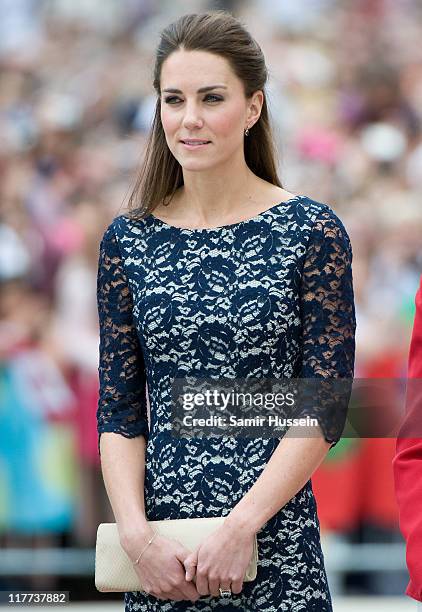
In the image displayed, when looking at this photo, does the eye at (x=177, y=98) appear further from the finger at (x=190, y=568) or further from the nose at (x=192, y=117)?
the finger at (x=190, y=568)

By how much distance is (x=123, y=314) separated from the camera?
321cm

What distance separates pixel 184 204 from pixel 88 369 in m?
3.61

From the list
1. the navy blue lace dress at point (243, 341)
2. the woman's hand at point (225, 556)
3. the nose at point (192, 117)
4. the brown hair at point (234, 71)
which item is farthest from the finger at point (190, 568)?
the nose at point (192, 117)

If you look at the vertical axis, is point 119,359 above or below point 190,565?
above

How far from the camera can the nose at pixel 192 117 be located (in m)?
3.05

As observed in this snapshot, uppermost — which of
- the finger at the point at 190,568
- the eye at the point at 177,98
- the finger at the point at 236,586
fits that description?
the eye at the point at 177,98

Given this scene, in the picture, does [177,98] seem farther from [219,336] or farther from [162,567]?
[162,567]

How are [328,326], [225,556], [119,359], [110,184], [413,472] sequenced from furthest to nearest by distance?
[110,184], [119,359], [328,326], [225,556], [413,472]

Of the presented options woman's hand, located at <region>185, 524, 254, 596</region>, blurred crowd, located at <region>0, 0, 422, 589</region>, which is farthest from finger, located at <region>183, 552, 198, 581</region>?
blurred crowd, located at <region>0, 0, 422, 589</region>

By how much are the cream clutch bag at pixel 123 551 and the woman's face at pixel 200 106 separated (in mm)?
872

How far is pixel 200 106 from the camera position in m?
3.08

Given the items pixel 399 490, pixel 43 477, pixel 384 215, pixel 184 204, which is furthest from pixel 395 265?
pixel 399 490

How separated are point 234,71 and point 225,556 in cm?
117

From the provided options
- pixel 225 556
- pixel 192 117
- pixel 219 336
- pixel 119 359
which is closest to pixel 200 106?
pixel 192 117
